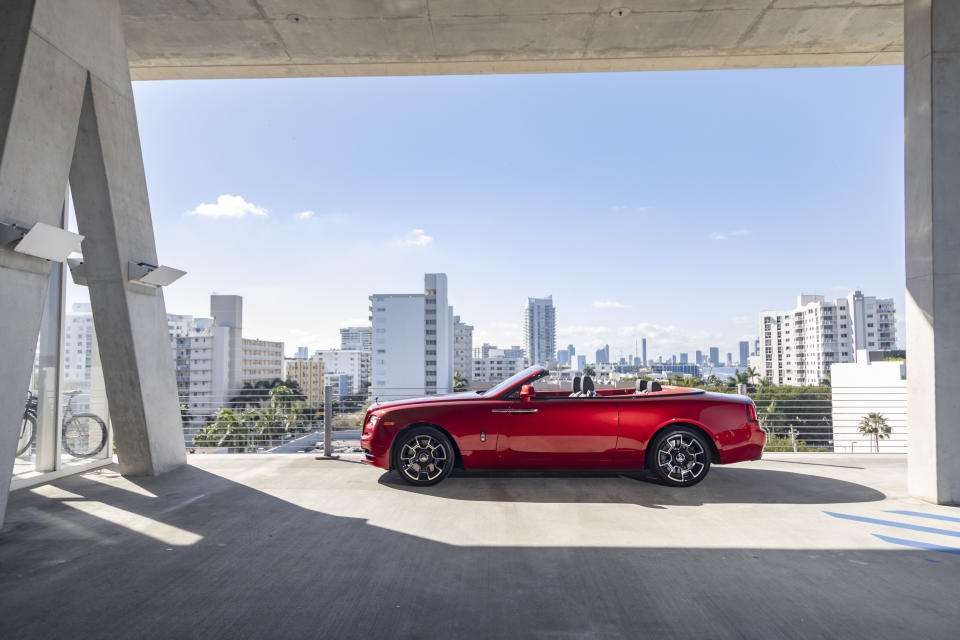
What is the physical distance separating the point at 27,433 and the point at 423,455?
464 centimetres

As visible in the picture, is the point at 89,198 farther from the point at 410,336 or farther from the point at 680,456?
the point at 410,336

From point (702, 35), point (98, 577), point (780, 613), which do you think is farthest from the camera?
point (702, 35)

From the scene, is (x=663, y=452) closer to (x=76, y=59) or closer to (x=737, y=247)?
(x=76, y=59)

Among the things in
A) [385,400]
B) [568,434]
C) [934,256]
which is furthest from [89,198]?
[385,400]

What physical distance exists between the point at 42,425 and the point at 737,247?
45.7m

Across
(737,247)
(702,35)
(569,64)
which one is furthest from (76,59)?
(737,247)

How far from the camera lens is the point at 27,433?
19.7 feet

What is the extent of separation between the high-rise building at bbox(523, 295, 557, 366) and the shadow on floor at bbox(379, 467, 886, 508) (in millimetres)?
173417

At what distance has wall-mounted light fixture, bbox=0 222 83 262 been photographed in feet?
13.8

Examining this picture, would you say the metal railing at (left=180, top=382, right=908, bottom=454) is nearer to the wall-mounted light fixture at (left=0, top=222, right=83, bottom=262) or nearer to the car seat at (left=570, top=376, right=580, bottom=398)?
the car seat at (left=570, top=376, right=580, bottom=398)

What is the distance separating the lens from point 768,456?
7.66 metres

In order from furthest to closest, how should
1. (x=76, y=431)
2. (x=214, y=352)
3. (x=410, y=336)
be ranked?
(x=410, y=336), (x=214, y=352), (x=76, y=431)

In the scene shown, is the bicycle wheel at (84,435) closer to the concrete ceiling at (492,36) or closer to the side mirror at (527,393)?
the concrete ceiling at (492,36)

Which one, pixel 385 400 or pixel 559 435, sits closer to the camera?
pixel 559 435
